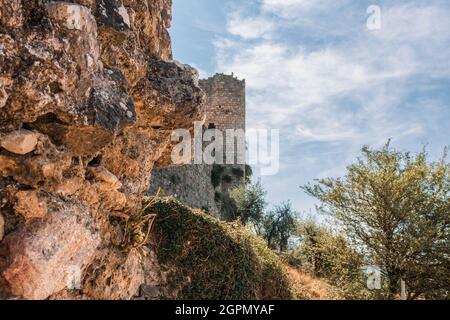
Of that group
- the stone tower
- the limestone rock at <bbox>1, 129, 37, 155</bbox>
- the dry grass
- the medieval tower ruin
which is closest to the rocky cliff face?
the limestone rock at <bbox>1, 129, 37, 155</bbox>

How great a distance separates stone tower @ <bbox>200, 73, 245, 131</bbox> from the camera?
97.2ft

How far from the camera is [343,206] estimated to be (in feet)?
42.9

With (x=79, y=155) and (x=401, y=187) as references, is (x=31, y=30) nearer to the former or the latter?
(x=79, y=155)

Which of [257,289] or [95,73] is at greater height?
[95,73]

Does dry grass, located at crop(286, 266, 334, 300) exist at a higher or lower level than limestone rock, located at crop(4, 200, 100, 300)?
lower

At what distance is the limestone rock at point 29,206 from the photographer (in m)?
2.33

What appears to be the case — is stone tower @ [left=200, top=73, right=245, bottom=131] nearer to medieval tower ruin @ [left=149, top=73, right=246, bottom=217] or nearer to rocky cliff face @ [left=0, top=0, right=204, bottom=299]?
medieval tower ruin @ [left=149, top=73, right=246, bottom=217]

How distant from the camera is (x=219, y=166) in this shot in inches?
1114

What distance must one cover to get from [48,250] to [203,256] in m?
5.52

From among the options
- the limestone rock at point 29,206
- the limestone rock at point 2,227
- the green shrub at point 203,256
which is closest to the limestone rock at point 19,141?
the limestone rock at point 29,206

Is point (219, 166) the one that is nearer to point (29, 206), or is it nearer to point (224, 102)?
point (224, 102)

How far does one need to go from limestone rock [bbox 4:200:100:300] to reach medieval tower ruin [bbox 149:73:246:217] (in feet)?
61.7
